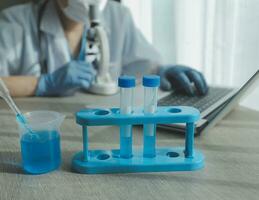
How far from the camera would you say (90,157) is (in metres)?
0.58

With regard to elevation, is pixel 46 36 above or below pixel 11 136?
above

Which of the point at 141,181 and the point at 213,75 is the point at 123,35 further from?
the point at 141,181

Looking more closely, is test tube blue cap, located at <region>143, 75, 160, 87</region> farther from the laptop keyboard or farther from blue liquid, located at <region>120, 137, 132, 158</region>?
the laptop keyboard

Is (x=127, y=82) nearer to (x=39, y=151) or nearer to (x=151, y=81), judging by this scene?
(x=151, y=81)

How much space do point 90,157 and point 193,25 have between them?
2.69 ft

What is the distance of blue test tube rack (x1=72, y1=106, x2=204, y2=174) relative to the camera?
541mm

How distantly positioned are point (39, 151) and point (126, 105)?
0.52ft

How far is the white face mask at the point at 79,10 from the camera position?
1067mm

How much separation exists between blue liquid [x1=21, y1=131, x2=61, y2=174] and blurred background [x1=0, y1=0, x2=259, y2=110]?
588mm

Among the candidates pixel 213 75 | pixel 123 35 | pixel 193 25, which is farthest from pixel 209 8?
pixel 123 35

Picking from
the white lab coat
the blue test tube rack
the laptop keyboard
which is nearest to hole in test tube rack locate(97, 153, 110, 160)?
the blue test tube rack

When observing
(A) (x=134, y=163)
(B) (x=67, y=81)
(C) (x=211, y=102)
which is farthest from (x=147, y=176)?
(B) (x=67, y=81)

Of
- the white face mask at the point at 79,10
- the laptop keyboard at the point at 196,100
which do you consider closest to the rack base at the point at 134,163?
the laptop keyboard at the point at 196,100

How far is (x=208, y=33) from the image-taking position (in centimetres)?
119
